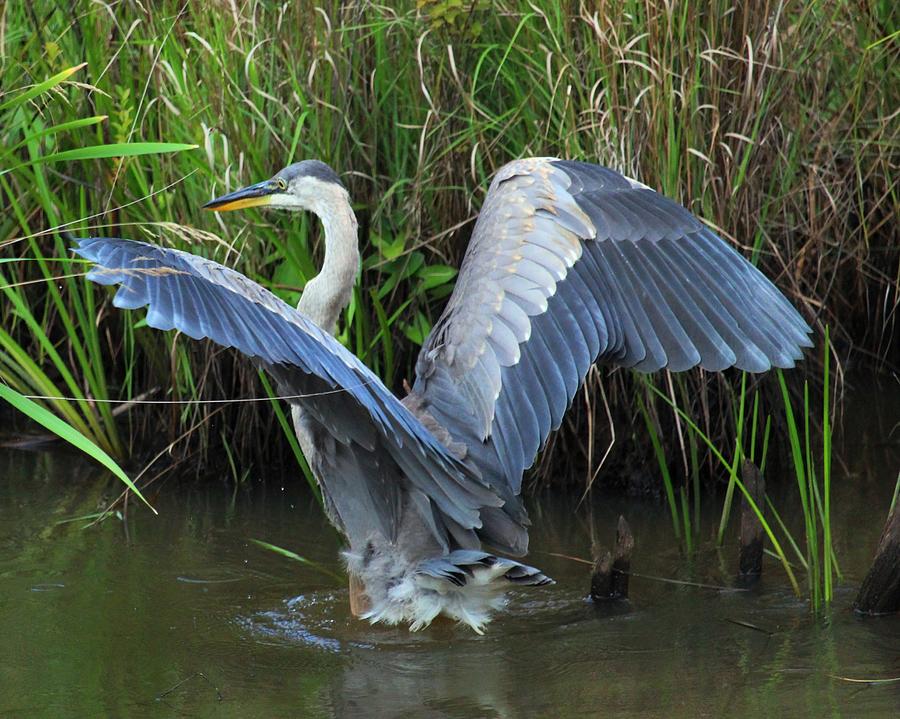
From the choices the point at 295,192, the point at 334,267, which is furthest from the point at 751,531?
the point at 295,192

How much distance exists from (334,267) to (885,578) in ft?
5.92

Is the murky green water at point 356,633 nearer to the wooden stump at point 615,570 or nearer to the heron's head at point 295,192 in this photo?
the wooden stump at point 615,570

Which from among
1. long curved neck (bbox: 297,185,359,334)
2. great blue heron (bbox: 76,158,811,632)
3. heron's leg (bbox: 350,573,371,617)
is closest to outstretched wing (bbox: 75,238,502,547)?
great blue heron (bbox: 76,158,811,632)

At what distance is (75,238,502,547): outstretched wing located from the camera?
294 cm

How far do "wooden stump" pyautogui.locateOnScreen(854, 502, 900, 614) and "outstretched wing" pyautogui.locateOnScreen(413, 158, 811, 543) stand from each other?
54 centimetres

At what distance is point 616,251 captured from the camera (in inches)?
159

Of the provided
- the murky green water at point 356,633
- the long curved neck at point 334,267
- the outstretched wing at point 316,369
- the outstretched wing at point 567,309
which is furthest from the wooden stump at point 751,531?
the long curved neck at point 334,267

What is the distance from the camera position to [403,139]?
16.0ft

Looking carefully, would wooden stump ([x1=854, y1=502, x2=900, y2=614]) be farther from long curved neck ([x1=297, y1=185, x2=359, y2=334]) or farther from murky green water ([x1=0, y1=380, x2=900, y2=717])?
long curved neck ([x1=297, y1=185, x2=359, y2=334])

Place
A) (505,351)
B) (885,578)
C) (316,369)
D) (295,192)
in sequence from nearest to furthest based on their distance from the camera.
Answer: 1. (316,369)
2. (885,578)
3. (505,351)
4. (295,192)

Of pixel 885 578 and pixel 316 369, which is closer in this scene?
pixel 316 369

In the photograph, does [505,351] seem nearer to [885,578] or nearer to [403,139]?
[885,578]

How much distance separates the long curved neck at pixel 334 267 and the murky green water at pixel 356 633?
0.83 metres

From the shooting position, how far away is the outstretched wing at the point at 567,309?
3764 mm
